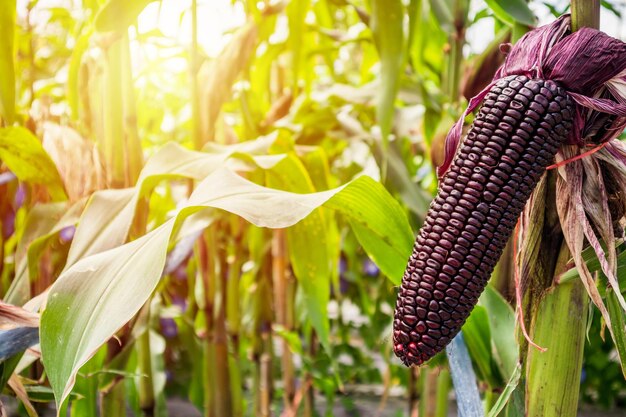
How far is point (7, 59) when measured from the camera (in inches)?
29.0

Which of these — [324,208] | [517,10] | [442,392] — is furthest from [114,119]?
[442,392]

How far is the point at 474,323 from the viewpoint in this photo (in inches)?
26.5

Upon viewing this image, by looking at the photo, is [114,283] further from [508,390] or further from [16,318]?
[508,390]

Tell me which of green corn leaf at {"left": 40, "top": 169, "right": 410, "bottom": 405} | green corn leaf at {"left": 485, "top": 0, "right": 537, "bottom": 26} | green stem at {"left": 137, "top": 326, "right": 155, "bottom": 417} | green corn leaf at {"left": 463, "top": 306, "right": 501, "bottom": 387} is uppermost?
green corn leaf at {"left": 485, "top": 0, "right": 537, "bottom": 26}

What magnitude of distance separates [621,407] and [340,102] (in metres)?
1.50

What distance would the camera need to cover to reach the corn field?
442 mm

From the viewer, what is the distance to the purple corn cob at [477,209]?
1.40 ft

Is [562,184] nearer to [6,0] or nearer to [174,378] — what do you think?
[6,0]

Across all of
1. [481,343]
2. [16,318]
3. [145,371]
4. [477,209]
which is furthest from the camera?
[145,371]

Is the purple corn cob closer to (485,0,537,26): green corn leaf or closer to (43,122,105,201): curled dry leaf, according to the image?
(485,0,537,26): green corn leaf

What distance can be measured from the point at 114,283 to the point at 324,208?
411 mm

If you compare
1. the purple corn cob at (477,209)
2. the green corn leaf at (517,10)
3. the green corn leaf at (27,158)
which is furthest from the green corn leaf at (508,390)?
the green corn leaf at (27,158)

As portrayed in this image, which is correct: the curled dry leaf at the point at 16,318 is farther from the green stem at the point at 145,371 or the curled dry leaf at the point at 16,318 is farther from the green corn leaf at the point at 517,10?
the green corn leaf at the point at 517,10

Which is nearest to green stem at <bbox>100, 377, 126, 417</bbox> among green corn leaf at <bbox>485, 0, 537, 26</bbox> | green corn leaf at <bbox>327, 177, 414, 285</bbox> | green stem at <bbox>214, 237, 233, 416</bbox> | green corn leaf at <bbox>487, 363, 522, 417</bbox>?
green stem at <bbox>214, 237, 233, 416</bbox>
